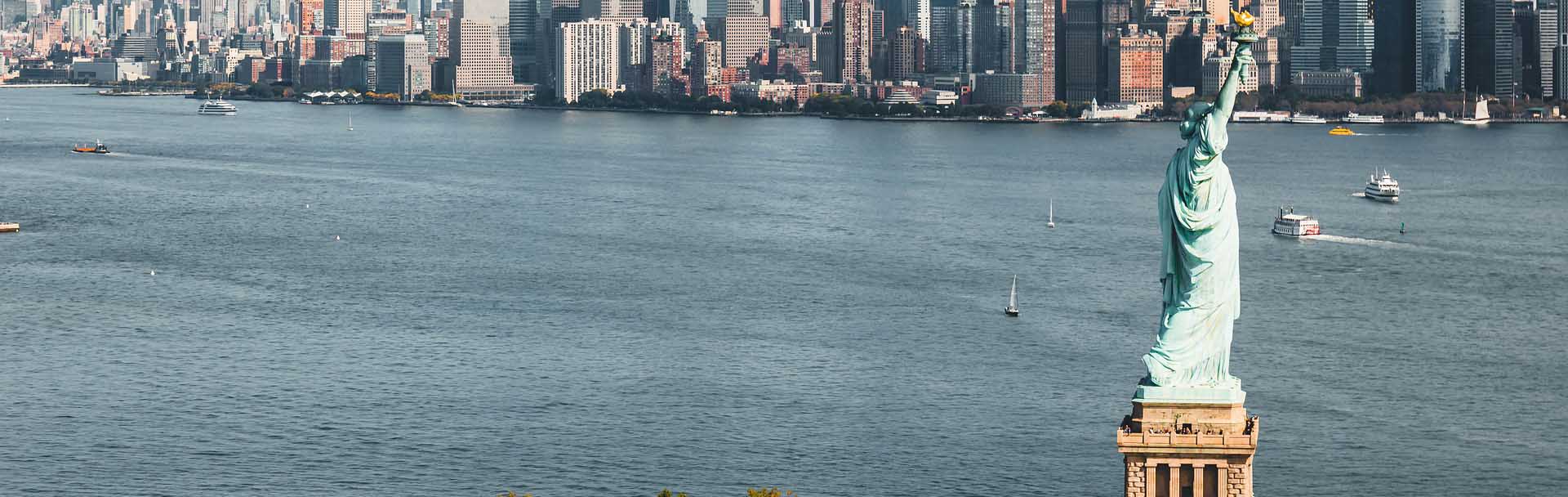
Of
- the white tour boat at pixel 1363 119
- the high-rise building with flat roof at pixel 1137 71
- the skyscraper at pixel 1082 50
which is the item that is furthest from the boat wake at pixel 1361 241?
the skyscraper at pixel 1082 50

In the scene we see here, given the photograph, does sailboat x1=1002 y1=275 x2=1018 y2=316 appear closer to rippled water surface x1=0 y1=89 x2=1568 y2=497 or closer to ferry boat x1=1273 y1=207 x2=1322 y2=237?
rippled water surface x1=0 y1=89 x2=1568 y2=497

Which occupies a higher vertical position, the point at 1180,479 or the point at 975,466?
the point at 1180,479

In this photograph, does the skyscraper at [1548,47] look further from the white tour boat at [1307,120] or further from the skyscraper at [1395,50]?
the white tour boat at [1307,120]

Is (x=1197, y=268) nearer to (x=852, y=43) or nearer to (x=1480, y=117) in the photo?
(x=1480, y=117)

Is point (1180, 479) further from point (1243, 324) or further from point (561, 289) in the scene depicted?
point (561, 289)

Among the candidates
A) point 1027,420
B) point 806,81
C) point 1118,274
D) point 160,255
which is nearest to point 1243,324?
point 1118,274

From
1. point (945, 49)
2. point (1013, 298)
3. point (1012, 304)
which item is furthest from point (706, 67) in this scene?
point (1012, 304)
